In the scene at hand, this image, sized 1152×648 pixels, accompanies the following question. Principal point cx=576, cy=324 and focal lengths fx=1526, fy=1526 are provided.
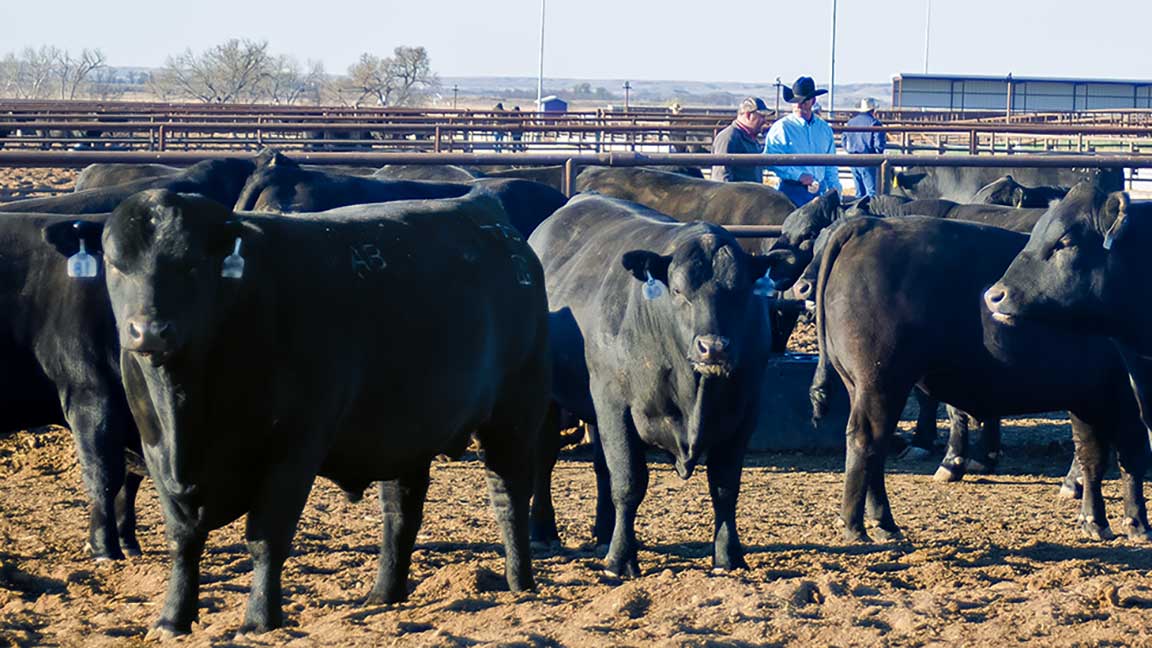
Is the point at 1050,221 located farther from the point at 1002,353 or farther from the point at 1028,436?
the point at 1028,436

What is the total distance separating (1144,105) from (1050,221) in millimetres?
50380

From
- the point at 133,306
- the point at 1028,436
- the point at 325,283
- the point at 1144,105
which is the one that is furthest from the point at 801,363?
the point at 1144,105

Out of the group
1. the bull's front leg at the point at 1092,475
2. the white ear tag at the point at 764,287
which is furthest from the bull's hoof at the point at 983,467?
the white ear tag at the point at 764,287

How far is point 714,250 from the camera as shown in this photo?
239 inches

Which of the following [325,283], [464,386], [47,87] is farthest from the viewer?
[47,87]

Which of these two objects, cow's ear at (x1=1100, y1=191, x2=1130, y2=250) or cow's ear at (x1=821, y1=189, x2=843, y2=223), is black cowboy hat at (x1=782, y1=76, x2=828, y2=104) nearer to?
cow's ear at (x1=821, y1=189, x2=843, y2=223)

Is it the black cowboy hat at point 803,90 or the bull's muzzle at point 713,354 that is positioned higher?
the black cowboy hat at point 803,90

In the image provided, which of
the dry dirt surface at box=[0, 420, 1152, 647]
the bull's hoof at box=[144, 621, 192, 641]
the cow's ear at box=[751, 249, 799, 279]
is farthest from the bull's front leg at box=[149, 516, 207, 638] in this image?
the cow's ear at box=[751, 249, 799, 279]

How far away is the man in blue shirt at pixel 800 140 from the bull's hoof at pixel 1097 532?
15.8ft

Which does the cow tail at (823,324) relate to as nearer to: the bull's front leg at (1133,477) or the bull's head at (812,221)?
the bull's front leg at (1133,477)

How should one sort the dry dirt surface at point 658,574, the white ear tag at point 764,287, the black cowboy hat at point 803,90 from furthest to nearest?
the black cowboy hat at point 803,90 → the white ear tag at point 764,287 → the dry dirt surface at point 658,574

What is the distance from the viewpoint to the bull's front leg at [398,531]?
18.1ft

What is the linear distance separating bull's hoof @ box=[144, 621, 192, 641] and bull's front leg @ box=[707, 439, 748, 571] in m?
2.31

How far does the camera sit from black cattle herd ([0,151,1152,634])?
448 centimetres
